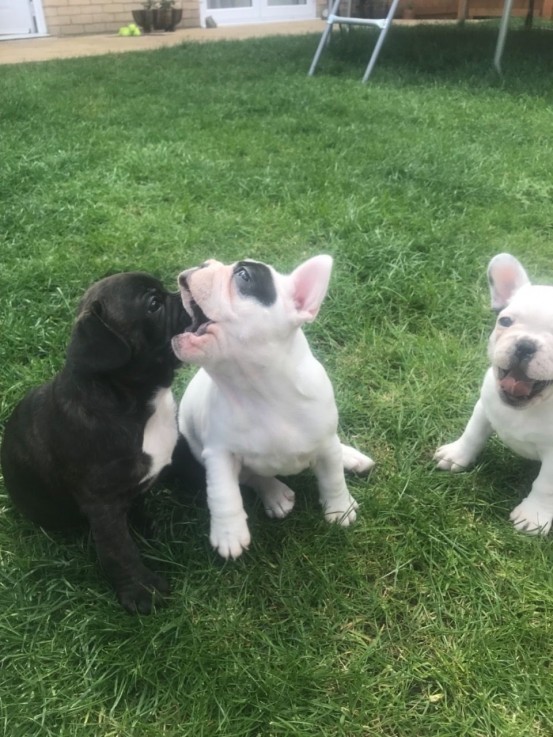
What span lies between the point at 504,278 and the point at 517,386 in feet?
1.41

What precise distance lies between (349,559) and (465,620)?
46 cm

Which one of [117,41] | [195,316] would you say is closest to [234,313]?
[195,316]

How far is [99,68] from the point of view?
10.5 metres

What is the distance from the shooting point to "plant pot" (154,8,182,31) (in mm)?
16469

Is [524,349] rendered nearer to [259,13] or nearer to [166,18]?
[166,18]

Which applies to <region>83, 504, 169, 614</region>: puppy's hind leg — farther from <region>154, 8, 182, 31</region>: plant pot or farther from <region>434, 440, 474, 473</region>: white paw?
<region>154, 8, 182, 31</region>: plant pot

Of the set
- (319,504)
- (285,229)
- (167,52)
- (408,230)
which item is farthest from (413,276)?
(167,52)

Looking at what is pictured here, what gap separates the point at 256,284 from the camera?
2203 millimetres

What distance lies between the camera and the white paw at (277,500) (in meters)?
2.75

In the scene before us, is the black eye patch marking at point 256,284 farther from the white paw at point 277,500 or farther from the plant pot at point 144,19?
the plant pot at point 144,19

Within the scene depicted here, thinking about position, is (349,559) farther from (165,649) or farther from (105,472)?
(105,472)

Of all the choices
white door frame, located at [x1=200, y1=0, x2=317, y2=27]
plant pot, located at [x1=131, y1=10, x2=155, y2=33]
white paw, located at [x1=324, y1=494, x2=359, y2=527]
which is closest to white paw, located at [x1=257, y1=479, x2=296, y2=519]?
white paw, located at [x1=324, y1=494, x2=359, y2=527]

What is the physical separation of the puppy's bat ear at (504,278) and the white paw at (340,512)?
0.94m

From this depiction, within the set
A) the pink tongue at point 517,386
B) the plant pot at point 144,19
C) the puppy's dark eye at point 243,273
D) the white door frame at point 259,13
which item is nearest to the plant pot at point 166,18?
the plant pot at point 144,19
